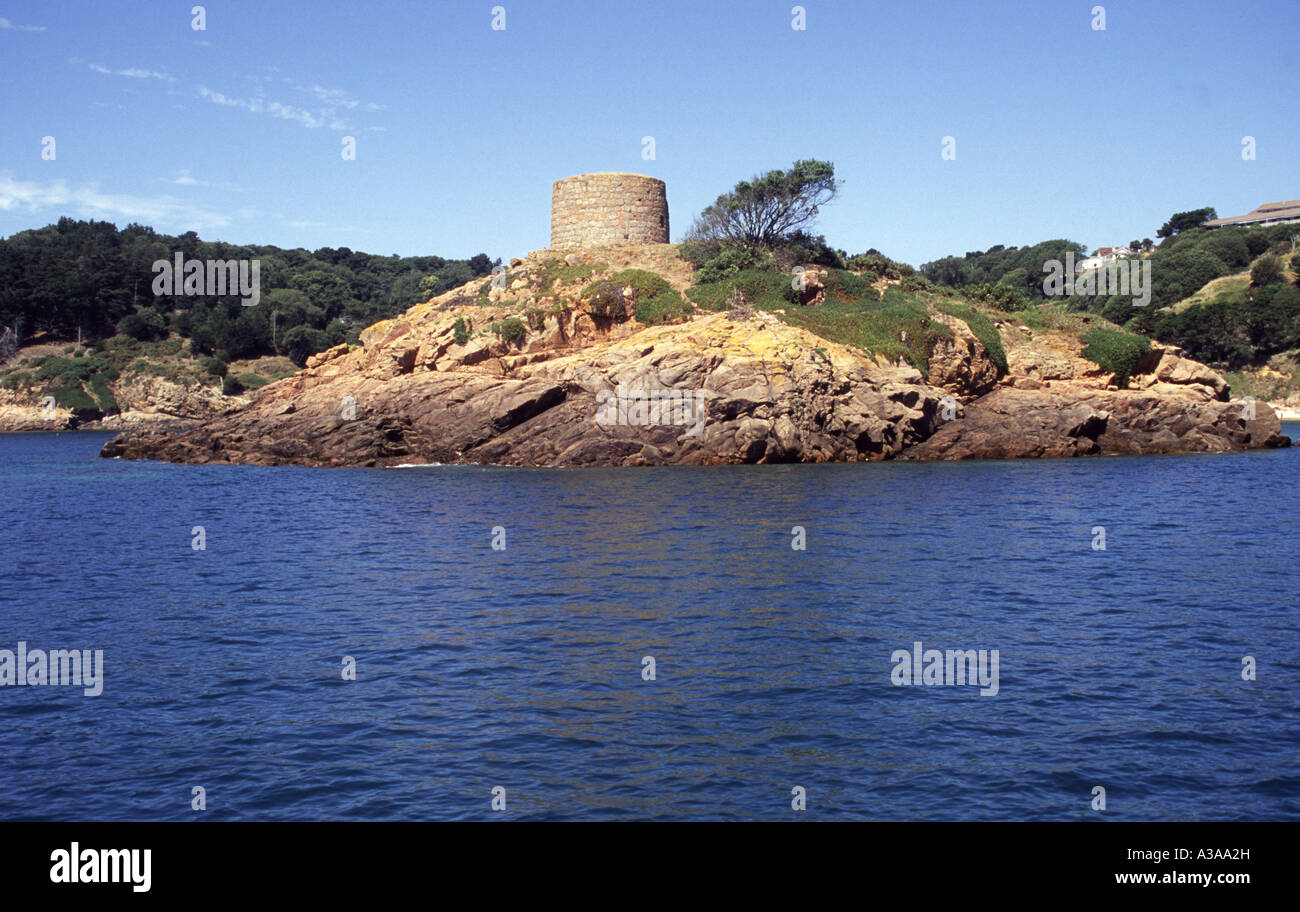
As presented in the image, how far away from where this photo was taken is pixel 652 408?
52.2 metres

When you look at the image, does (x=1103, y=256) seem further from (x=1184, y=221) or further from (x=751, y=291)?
(x=751, y=291)

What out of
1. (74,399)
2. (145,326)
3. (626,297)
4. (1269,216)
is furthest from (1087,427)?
(1269,216)

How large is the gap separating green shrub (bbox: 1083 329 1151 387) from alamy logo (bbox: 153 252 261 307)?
101 m

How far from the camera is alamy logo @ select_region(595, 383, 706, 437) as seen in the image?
51.7 metres

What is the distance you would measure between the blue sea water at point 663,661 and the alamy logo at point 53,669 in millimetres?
371

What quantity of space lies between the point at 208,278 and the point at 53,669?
122m

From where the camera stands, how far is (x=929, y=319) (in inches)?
2388

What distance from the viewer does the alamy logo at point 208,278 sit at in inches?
4975

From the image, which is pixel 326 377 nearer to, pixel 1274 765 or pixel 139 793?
pixel 139 793

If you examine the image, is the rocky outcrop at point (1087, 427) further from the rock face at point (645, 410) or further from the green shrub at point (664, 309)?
the green shrub at point (664, 309)

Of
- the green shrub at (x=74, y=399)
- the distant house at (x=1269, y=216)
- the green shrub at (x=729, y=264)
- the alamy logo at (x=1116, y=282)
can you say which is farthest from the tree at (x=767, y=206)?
the distant house at (x=1269, y=216)
